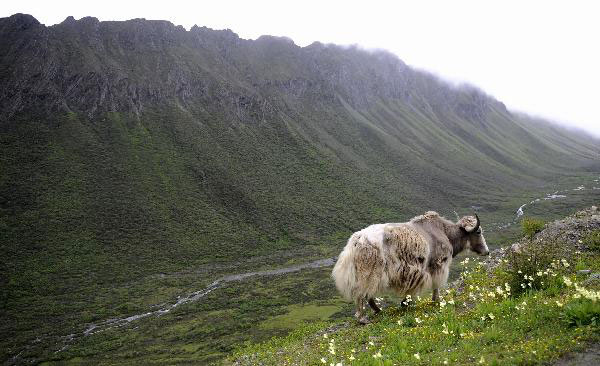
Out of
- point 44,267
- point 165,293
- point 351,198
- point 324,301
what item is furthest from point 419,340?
point 351,198

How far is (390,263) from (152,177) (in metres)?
123

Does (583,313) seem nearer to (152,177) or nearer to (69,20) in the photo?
(152,177)

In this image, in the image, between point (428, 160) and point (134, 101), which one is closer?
point (134, 101)

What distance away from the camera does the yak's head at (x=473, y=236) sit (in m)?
13.6

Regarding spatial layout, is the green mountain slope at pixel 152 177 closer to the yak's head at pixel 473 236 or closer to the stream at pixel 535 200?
the stream at pixel 535 200

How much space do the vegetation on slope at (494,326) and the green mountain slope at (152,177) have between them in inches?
2177

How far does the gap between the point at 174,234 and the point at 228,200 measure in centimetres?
2479

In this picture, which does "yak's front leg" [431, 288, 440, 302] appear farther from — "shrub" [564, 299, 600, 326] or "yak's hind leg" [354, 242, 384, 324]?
"shrub" [564, 299, 600, 326]

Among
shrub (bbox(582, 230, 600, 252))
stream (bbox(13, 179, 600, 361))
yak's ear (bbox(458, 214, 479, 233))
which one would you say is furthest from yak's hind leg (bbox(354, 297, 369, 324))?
stream (bbox(13, 179, 600, 361))

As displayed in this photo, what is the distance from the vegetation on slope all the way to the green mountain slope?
55306 millimetres

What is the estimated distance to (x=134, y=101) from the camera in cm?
16175

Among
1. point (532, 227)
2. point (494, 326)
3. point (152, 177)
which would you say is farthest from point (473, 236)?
point (152, 177)

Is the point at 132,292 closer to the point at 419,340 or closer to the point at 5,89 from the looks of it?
the point at 419,340

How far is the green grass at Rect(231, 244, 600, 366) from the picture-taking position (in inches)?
246
